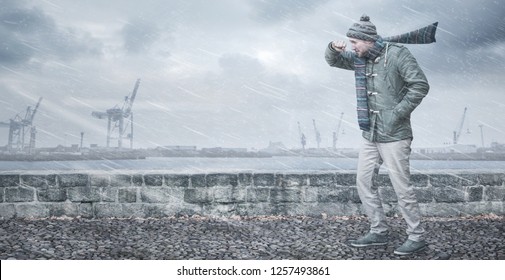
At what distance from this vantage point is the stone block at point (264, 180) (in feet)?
18.6

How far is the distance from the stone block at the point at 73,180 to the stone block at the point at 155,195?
70 cm

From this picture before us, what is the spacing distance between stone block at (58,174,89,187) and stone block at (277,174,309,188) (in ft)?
7.72

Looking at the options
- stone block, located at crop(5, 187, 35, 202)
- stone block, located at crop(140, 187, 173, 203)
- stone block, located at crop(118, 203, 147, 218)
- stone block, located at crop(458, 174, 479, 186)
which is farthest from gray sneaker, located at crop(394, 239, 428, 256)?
stone block, located at crop(5, 187, 35, 202)

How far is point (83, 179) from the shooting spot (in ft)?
18.7

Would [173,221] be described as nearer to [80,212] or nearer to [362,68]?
[80,212]

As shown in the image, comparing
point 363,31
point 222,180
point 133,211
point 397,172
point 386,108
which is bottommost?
point 133,211

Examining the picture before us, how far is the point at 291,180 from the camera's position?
5691mm

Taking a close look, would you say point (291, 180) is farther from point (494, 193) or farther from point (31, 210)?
point (31, 210)

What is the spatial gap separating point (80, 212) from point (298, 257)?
3.09m

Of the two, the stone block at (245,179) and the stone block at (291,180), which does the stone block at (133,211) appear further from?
the stone block at (291,180)

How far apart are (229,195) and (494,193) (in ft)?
10.6

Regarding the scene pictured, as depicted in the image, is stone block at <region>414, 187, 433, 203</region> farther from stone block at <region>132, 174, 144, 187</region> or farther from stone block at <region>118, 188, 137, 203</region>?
stone block at <region>118, 188, 137, 203</region>

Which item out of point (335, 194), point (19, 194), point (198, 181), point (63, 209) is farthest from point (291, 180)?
point (19, 194)
